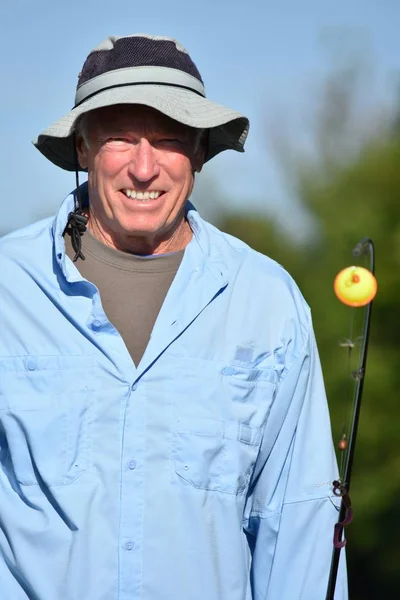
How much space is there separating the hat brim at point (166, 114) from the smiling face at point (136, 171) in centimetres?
5

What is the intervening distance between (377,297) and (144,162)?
11.4 feet

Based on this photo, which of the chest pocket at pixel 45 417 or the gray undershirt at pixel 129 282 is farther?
the gray undershirt at pixel 129 282

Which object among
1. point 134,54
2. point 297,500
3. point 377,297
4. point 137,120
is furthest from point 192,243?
point 377,297

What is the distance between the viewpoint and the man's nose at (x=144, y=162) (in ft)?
7.99

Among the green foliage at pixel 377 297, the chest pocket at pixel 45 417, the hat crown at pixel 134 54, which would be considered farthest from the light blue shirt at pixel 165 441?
the green foliage at pixel 377 297

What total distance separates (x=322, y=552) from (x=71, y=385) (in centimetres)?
78

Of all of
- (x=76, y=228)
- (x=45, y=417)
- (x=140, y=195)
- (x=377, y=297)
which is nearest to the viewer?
(x=45, y=417)

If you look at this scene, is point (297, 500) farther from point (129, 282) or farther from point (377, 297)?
point (377, 297)

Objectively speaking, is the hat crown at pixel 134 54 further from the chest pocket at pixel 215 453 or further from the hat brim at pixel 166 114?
the chest pocket at pixel 215 453

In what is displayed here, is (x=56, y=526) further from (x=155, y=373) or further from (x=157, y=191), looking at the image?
(x=157, y=191)

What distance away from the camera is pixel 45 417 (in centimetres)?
236

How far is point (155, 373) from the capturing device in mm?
2389

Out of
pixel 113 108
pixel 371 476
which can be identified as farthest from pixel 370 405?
pixel 113 108

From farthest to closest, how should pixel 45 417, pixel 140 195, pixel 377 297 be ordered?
pixel 377 297
pixel 140 195
pixel 45 417
